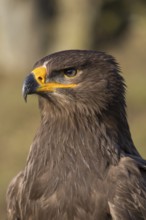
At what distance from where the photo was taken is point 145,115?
20.6 metres

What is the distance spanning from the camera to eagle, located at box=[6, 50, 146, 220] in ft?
26.6

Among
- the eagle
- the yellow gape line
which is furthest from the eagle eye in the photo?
the yellow gape line

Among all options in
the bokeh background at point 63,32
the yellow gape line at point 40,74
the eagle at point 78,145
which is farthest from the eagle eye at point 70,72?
the bokeh background at point 63,32

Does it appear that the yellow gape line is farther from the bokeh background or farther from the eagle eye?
the bokeh background

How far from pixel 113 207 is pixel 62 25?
67.7 feet

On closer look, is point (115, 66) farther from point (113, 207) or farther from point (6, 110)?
point (6, 110)

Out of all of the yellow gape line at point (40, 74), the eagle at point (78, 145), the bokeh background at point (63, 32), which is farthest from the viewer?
the bokeh background at point (63, 32)

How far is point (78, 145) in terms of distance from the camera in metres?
8.31

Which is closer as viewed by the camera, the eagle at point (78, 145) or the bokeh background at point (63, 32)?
the eagle at point (78, 145)

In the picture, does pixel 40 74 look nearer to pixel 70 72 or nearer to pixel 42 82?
pixel 42 82

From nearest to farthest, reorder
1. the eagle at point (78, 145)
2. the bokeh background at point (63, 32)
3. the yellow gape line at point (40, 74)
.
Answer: the eagle at point (78, 145) → the yellow gape line at point (40, 74) → the bokeh background at point (63, 32)

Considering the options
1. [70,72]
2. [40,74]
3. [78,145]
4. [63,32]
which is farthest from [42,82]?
[63,32]

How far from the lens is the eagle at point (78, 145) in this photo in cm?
812

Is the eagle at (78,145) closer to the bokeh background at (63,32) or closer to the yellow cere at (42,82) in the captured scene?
the yellow cere at (42,82)
